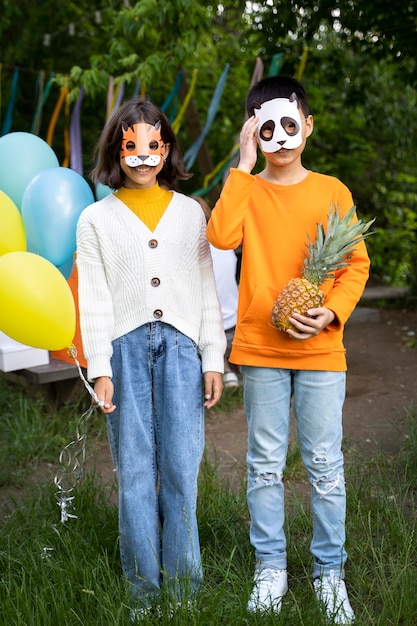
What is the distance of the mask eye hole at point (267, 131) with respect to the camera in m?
2.35

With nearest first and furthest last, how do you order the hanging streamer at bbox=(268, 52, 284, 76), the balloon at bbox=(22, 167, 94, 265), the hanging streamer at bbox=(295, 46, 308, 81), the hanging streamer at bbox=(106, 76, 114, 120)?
1. the balloon at bbox=(22, 167, 94, 265)
2. the hanging streamer at bbox=(268, 52, 284, 76)
3. the hanging streamer at bbox=(295, 46, 308, 81)
4. the hanging streamer at bbox=(106, 76, 114, 120)

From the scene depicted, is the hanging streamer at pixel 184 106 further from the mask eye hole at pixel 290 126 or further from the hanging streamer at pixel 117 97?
the mask eye hole at pixel 290 126

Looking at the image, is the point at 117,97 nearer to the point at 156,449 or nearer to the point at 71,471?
the point at 71,471

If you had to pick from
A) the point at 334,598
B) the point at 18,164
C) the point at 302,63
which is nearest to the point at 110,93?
the point at 302,63

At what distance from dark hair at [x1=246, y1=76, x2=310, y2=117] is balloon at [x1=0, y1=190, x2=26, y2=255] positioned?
2.79 feet

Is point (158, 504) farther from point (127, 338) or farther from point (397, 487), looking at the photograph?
point (397, 487)

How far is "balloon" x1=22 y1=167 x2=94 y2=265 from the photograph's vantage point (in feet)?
8.68

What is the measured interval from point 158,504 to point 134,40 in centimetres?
590

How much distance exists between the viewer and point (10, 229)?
2.51m

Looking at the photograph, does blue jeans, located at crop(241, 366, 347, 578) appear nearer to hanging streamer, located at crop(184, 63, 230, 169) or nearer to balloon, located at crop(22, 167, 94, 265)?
balloon, located at crop(22, 167, 94, 265)

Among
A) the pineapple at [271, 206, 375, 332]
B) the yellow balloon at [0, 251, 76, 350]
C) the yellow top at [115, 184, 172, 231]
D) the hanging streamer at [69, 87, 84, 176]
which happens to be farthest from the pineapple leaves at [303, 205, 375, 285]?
the hanging streamer at [69, 87, 84, 176]

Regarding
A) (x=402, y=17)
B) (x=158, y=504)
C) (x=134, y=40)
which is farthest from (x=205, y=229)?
(x=134, y=40)

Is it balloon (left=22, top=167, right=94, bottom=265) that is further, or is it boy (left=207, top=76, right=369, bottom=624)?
balloon (left=22, top=167, right=94, bottom=265)

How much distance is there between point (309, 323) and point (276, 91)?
74cm
